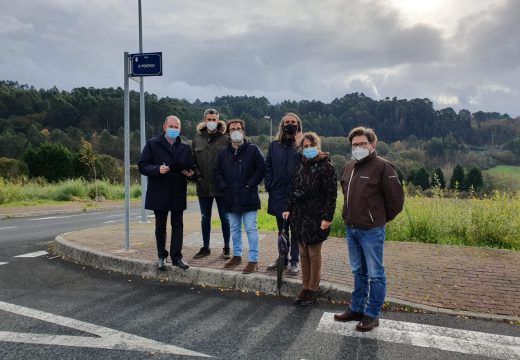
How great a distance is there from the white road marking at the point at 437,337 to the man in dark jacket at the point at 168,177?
2510 millimetres

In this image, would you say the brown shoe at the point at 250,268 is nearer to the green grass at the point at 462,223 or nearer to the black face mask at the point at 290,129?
the black face mask at the point at 290,129

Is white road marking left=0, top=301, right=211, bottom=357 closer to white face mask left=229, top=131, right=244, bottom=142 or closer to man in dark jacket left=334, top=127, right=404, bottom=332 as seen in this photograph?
man in dark jacket left=334, top=127, right=404, bottom=332

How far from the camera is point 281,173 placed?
552cm

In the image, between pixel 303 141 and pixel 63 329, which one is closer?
pixel 63 329

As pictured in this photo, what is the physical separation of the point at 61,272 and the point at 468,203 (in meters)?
8.26

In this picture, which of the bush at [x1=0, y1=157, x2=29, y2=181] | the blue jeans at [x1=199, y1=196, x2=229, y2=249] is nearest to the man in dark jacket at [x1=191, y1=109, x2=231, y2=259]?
the blue jeans at [x1=199, y1=196, x2=229, y2=249]

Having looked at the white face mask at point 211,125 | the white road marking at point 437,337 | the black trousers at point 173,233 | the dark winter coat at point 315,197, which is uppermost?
the white face mask at point 211,125

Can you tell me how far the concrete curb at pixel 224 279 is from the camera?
4785 millimetres

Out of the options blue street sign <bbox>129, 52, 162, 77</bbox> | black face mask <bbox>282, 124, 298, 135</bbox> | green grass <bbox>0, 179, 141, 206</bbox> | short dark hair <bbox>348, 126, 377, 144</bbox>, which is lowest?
green grass <bbox>0, 179, 141, 206</bbox>

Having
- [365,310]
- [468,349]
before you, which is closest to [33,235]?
[365,310]

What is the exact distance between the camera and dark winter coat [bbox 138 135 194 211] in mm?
5801

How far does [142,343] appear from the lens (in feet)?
12.4

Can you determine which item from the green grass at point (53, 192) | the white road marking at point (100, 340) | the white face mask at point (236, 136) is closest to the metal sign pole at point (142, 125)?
the white face mask at point (236, 136)

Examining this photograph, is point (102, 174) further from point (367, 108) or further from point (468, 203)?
point (367, 108)
